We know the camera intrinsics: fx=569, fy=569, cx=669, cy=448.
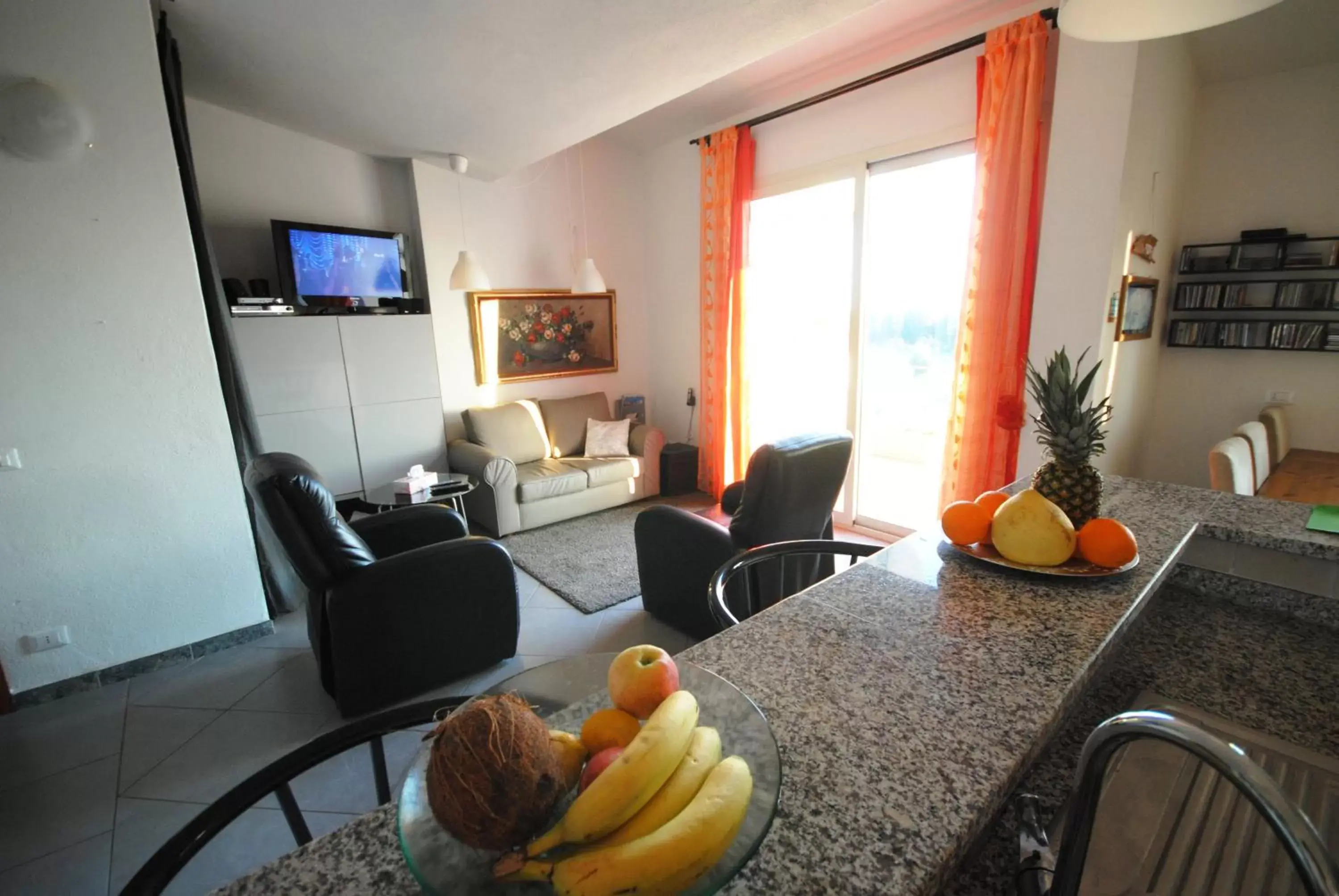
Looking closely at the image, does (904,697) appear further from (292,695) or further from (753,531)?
(292,695)

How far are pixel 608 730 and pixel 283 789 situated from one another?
535 millimetres

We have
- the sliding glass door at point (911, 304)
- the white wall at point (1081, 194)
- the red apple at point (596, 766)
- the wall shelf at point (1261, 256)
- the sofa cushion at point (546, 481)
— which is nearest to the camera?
the red apple at point (596, 766)

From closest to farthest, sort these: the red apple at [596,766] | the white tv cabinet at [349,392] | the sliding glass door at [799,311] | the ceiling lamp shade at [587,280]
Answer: the red apple at [596,766]
the white tv cabinet at [349,392]
the sliding glass door at [799,311]
the ceiling lamp shade at [587,280]

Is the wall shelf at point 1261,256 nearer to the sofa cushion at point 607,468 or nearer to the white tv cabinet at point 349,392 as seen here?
the sofa cushion at point 607,468

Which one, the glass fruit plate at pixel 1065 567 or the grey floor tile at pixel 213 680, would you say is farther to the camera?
the grey floor tile at pixel 213 680

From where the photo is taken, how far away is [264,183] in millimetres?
3480

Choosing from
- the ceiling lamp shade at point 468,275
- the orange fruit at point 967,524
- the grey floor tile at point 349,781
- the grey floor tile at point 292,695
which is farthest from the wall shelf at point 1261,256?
the grey floor tile at point 292,695

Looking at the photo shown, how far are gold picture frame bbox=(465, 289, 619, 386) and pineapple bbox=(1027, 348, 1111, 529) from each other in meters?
3.74

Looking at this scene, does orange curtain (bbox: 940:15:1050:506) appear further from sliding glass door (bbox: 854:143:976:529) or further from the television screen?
the television screen

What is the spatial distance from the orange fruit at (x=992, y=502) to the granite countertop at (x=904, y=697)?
0.35 ft

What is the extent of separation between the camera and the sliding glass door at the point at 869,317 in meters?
3.24

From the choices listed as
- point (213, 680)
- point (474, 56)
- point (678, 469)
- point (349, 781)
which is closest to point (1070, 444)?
point (349, 781)

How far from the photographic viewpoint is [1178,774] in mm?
823

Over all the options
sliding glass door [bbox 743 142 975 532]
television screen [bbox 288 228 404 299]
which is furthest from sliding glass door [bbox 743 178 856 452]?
television screen [bbox 288 228 404 299]
